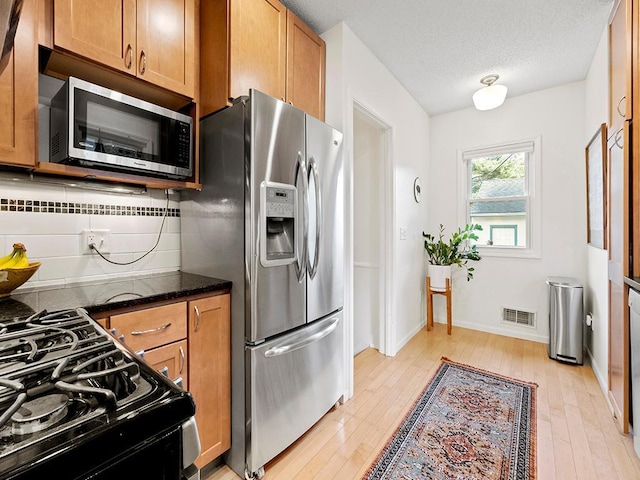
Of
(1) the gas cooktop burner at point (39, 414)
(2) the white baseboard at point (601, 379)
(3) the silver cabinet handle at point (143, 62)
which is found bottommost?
(2) the white baseboard at point (601, 379)

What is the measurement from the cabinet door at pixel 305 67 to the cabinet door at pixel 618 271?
1785 mm

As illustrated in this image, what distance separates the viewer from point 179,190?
72.0 inches

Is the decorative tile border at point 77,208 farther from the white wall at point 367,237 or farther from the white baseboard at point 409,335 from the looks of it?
the white baseboard at point 409,335

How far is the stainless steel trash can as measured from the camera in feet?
8.63

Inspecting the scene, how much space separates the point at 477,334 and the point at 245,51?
3.48 meters

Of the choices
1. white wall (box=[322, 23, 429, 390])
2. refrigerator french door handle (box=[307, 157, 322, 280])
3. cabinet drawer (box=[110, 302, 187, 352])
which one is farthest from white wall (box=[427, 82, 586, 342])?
cabinet drawer (box=[110, 302, 187, 352])

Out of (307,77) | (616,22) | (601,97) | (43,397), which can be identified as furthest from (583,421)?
(307,77)

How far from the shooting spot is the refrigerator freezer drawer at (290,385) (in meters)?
1.42

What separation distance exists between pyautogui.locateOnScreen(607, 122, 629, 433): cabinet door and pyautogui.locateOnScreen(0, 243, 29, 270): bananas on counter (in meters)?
2.86

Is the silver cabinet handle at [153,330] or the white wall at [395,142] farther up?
the white wall at [395,142]

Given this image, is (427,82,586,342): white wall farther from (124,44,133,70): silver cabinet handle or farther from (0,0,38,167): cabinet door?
(0,0,38,167): cabinet door

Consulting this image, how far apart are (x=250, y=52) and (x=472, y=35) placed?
171 cm

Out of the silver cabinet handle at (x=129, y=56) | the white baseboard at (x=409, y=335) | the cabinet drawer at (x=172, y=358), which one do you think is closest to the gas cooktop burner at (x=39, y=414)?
the cabinet drawer at (x=172, y=358)

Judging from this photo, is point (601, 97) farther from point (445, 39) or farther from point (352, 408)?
point (352, 408)
